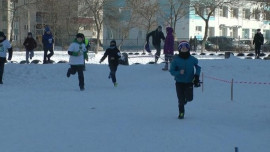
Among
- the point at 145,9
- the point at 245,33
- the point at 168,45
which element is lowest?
the point at 168,45

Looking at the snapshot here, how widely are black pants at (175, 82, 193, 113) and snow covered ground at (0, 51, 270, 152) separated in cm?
29

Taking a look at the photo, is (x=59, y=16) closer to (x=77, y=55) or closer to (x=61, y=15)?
(x=61, y=15)

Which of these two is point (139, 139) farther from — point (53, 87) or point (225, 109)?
point (53, 87)

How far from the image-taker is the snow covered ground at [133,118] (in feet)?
21.6

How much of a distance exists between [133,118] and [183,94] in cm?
108

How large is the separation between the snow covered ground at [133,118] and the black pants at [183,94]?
29 centimetres

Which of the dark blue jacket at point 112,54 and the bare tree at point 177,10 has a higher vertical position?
the bare tree at point 177,10

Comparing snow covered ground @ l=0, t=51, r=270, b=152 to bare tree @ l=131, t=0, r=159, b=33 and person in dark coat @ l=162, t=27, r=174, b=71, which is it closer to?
person in dark coat @ l=162, t=27, r=174, b=71

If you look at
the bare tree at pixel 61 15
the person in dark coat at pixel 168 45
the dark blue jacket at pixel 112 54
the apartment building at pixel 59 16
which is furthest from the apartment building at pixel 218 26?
the dark blue jacket at pixel 112 54

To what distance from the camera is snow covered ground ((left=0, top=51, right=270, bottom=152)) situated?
6.59 metres

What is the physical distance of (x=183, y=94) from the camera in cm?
887

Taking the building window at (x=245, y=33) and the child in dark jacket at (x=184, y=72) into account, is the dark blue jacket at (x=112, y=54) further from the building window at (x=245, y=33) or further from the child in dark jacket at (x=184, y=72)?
the building window at (x=245, y=33)

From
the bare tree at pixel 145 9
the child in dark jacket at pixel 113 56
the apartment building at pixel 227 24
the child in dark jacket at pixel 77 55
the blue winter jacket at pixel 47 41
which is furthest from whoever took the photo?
the apartment building at pixel 227 24

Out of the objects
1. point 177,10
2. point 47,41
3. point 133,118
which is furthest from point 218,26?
point 133,118
